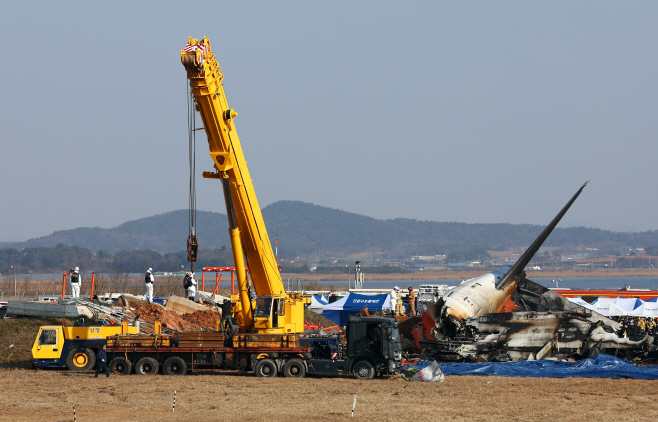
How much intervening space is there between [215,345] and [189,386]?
255 cm

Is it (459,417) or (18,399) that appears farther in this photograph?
(18,399)

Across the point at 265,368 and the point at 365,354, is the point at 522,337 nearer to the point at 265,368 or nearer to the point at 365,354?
the point at 365,354

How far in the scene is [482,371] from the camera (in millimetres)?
23750

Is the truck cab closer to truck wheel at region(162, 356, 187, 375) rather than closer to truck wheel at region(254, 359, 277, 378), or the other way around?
truck wheel at region(254, 359, 277, 378)

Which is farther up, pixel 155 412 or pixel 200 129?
pixel 200 129

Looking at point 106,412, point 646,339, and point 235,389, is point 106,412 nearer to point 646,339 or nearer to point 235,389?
point 235,389

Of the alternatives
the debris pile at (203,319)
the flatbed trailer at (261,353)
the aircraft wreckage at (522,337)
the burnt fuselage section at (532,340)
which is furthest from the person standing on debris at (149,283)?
the burnt fuselage section at (532,340)

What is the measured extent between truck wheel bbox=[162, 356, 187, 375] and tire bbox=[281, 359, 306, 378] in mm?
3418

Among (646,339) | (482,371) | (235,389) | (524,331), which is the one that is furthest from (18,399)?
(646,339)

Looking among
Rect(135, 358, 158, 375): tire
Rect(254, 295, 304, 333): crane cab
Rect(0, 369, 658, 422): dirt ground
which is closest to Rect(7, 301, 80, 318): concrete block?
Rect(0, 369, 658, 422): dirt ground

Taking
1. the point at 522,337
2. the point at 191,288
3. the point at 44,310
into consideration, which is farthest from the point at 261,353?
the point at 191,288

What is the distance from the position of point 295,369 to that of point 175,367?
4.10 meters

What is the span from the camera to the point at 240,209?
74.5ft

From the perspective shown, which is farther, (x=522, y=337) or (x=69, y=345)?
(x=522, y=337)
